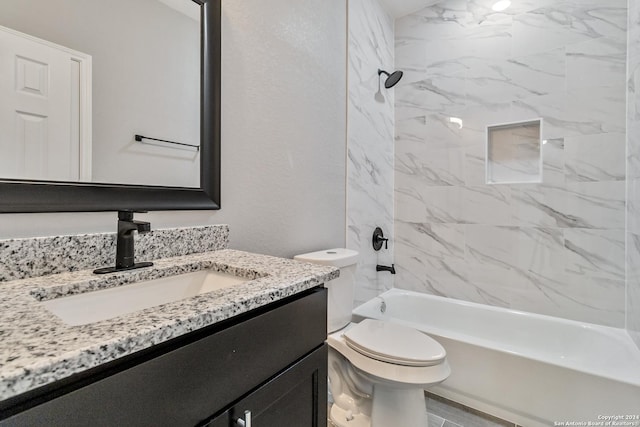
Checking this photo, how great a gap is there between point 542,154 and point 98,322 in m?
2.50

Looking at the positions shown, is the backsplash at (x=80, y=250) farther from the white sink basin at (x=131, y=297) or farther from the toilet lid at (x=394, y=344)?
the toilet lid at (x=394, y=344)

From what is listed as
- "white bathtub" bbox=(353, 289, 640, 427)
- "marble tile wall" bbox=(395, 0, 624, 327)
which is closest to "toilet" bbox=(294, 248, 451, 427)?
"white bathtub" bbox=(353, 289, 640, 427)

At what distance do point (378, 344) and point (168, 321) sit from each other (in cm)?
113

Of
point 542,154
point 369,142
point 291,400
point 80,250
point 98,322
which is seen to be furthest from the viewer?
point 369,142

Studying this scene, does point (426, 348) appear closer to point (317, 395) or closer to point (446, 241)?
point (317, 395)

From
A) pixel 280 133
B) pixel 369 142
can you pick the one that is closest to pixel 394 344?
pixel 280 133

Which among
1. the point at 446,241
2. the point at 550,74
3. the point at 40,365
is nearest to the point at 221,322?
the point at 40,365

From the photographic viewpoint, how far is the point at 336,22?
1.89 m

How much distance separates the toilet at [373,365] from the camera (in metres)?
1.26

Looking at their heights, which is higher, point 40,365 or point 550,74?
point 550,74

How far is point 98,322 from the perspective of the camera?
0.48m

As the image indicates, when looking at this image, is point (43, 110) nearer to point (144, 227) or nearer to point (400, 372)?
point (144, 227)

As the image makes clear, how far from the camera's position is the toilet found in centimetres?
126

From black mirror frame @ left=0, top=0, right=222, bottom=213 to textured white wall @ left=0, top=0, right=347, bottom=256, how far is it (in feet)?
0.12
